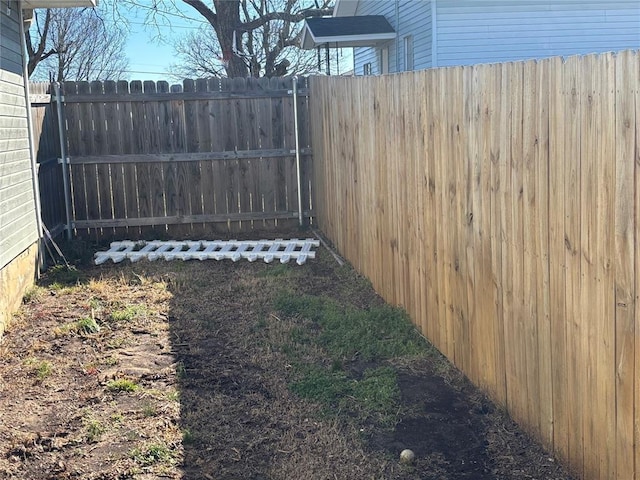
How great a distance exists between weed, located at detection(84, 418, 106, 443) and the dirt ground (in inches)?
0.4

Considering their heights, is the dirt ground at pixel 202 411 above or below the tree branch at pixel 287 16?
below


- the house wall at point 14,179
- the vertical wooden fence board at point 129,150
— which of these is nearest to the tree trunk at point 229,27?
the vertical wooden fence board at point 129,150

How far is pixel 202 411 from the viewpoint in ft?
13.8

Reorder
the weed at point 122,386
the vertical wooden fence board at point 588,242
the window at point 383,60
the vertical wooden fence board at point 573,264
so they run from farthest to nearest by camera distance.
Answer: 1. the window at point 383,60
2. the weed at point 122,386
3. the vertical wooden fence board at point 573,264
4. the vertical wooden fence board at point 588,242

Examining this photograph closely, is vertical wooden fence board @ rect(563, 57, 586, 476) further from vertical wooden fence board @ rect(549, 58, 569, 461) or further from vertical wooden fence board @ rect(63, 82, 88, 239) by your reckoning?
vertical wooden fence board @ rect(63, 82, 88, 239)

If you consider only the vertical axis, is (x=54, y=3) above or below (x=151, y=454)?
above

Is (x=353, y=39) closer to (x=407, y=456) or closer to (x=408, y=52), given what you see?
(x=408, y=52)

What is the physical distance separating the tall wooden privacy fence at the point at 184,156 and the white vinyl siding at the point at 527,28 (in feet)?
21.2

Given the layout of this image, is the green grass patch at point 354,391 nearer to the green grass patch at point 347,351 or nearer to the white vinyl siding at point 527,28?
the green grass patch at point 347,351

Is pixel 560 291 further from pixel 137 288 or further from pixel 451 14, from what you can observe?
pixel 451 14

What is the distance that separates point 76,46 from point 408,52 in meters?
19.2

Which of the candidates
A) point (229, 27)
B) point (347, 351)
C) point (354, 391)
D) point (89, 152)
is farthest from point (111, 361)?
point (229, 27)

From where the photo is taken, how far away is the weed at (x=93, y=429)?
152 inches

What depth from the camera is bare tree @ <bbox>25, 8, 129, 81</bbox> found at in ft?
90.3
